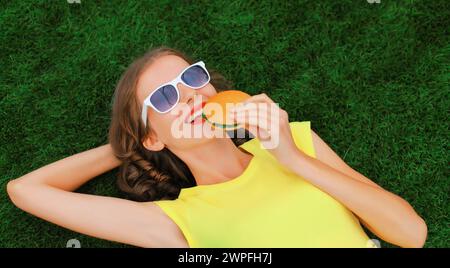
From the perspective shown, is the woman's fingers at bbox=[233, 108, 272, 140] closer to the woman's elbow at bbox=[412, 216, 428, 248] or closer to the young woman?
the young woman

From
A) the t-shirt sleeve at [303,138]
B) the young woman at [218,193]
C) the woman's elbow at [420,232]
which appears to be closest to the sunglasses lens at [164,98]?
the young woman at [218,193]

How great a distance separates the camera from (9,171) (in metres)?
3.81

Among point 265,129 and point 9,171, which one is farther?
point 9,171

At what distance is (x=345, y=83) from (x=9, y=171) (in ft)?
7.80

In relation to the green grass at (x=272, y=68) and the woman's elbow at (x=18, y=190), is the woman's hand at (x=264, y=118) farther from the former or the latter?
the woman's elbow at (x=18, y=190)

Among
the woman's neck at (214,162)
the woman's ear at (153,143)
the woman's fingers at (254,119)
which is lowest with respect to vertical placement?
the woman's neck at (214,162)

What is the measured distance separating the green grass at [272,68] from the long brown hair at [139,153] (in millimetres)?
279

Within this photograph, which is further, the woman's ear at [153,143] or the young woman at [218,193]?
A: the woman's ear at [153,143]

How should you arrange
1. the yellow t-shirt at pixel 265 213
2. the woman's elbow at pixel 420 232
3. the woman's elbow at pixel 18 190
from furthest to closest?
the woman's elbow at pixel 18 190 < the woman's elbow at pixel 420 232 < the yellow t-shirt at pixel 265 213

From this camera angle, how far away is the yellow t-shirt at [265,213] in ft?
9.68

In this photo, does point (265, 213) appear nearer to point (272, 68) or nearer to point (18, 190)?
point (272, 68)

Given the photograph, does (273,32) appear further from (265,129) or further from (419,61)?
(265,129)
